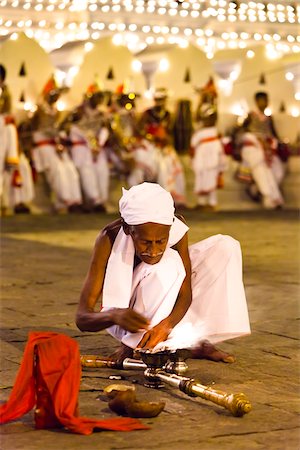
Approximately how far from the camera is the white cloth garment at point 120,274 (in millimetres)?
5105

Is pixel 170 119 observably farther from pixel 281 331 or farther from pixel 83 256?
pixel 281 331

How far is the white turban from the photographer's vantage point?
4949mm

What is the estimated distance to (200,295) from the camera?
215 inches

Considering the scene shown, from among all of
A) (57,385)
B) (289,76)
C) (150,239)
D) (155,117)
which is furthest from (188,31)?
(57,385)

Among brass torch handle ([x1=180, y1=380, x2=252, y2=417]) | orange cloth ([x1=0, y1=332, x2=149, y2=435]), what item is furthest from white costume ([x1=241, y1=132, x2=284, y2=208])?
orange cloth ([x1=0, y1=332, x2=149, y2=435])

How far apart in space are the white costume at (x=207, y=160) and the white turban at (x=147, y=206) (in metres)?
12.3

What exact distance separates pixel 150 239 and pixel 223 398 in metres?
0.82

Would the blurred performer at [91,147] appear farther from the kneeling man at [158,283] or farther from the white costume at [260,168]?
the kneeling man at [158,283]

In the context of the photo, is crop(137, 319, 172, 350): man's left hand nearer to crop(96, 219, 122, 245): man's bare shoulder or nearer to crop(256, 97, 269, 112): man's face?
crop(96, 219, 122, 245): man's bare shoulder

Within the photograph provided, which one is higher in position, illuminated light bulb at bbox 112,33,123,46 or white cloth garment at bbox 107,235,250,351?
illuminated light bulb at bbox 112,33,123,46

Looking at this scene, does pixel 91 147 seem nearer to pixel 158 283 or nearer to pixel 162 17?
pixel 162 17

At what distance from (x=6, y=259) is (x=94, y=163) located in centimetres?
677

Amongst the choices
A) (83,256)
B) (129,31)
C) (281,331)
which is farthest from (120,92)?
(281,331)

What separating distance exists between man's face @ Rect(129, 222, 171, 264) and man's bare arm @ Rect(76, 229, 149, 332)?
0.17 metres
